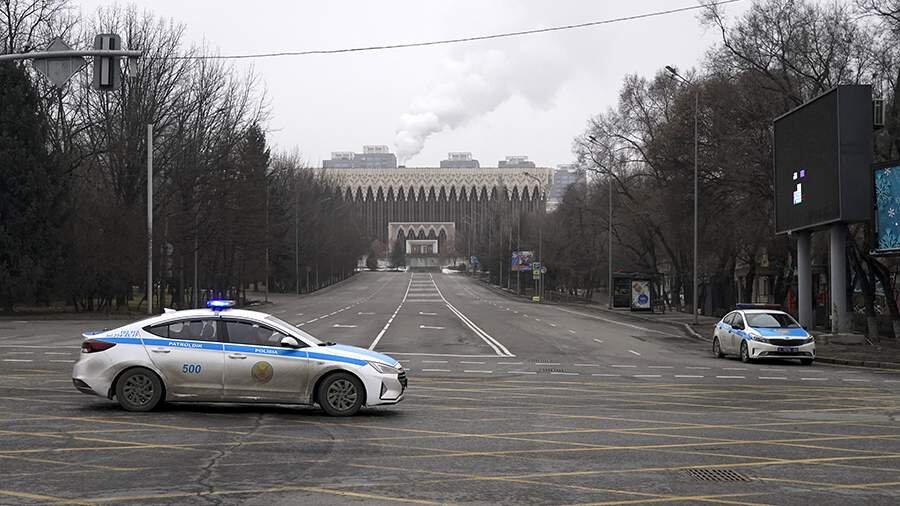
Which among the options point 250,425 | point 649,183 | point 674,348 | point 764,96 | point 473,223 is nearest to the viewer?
point 250,425

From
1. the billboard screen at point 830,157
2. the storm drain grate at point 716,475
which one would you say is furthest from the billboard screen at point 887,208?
the storm drain grate at point 716,475

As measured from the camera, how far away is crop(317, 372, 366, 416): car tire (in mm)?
12844

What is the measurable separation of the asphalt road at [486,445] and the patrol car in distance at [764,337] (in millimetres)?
4699

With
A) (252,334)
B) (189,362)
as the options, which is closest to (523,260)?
(252,334)

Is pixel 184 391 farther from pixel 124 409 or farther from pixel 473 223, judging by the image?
pixel 473 223

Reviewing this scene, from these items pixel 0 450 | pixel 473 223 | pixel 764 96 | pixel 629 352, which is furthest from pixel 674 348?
pixel 473 223

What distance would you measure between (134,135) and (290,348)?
43.4 m

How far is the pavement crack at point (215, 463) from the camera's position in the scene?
25.8 ft

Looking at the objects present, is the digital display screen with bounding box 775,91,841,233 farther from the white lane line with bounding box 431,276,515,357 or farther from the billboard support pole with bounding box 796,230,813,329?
the white lane line with bounding box 431,276,515,357

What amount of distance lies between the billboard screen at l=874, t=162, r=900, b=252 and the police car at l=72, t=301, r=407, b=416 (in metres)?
19.8

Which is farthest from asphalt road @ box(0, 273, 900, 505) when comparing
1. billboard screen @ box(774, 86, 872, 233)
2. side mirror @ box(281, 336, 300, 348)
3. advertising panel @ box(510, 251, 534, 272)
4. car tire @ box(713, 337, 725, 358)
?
advertising panel @ box(510, 251, 534, 272)

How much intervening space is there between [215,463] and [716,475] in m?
4.87

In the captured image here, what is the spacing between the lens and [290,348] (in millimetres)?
12727

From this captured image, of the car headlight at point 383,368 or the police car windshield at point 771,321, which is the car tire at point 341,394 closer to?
the car headlight at point 383,368
